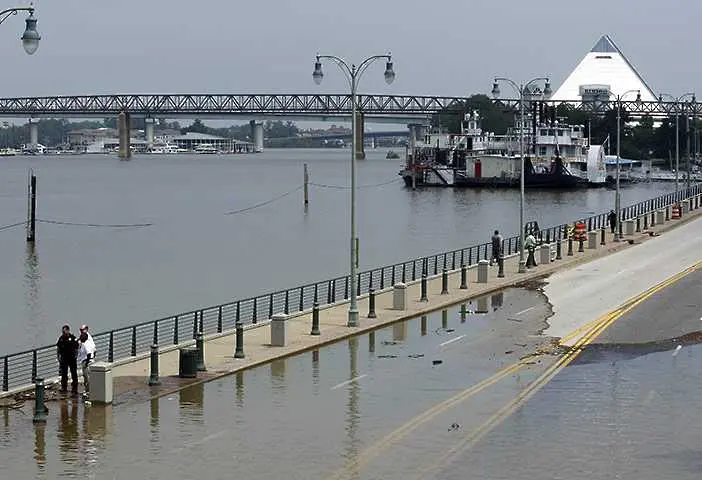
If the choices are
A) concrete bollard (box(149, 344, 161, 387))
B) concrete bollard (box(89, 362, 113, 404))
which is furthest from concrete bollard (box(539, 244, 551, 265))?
concrete bollard (box(89, 362, 113, 404))

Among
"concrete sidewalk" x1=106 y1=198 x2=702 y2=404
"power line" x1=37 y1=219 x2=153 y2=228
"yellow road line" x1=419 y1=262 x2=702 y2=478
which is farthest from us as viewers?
"power line" x1=37 y1=219 x2=153 y2=228

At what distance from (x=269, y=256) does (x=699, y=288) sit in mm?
40427

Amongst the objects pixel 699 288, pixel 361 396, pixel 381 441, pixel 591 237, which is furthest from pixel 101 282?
pixel 381 441

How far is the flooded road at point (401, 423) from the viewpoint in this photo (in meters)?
21.7

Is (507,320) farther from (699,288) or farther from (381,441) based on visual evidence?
(381,441)

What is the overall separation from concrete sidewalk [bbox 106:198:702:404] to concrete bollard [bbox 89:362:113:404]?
0.44m

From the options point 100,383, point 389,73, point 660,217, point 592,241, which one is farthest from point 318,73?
point 660,217

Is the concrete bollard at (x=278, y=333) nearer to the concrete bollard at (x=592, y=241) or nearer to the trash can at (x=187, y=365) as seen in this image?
the trash can at (x=187, y=365)

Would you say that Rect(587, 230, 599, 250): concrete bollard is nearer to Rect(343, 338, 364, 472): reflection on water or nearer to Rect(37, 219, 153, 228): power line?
Rect(343, 338, 364, 472): reflection on water

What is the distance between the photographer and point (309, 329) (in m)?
38.4

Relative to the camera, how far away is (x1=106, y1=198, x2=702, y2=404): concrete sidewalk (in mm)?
29673

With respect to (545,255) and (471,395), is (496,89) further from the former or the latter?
(471,395)

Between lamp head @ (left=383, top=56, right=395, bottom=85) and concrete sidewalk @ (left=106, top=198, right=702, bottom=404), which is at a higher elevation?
lamp head @ (left=383, top=56, right=395, bottom=85)

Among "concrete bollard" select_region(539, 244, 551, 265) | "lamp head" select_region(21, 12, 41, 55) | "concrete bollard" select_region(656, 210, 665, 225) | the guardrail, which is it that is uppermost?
Answer: "lamp head" select_region(21, 12, 41, 55)
